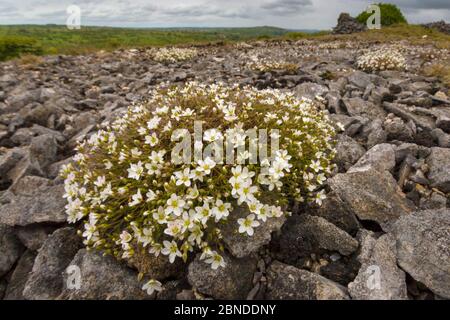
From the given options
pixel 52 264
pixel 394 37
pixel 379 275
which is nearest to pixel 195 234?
pixel 52 264

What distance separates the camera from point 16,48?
20.1 meters

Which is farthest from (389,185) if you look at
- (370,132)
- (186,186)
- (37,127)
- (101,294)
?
(37,127)

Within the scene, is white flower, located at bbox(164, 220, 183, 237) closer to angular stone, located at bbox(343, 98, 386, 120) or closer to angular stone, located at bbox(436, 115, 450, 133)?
angular stone, located at bbox(343, 98, 386, 120)

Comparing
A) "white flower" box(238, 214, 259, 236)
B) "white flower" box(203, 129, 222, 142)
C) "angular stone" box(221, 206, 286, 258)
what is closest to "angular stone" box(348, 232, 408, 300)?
"angular stone" box(221, 206, 286, 258)

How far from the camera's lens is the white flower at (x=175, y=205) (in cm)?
298

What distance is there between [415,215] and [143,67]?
13168 millimetres

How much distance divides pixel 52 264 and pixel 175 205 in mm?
1508

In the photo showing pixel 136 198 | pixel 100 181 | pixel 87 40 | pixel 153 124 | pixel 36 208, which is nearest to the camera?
pixel 136 198

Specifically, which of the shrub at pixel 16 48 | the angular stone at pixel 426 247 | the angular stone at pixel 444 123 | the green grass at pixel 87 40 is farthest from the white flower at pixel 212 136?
the shrub at pixel 16 48

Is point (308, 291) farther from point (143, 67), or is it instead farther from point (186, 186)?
point (143, 67)

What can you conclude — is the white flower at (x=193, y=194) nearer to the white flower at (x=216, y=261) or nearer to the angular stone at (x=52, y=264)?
the white flower at (x=216, y=261)

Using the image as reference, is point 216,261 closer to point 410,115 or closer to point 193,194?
point 193,194

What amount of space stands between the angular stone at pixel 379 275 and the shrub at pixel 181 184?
0.75m

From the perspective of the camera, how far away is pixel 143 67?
14398 millimetres
